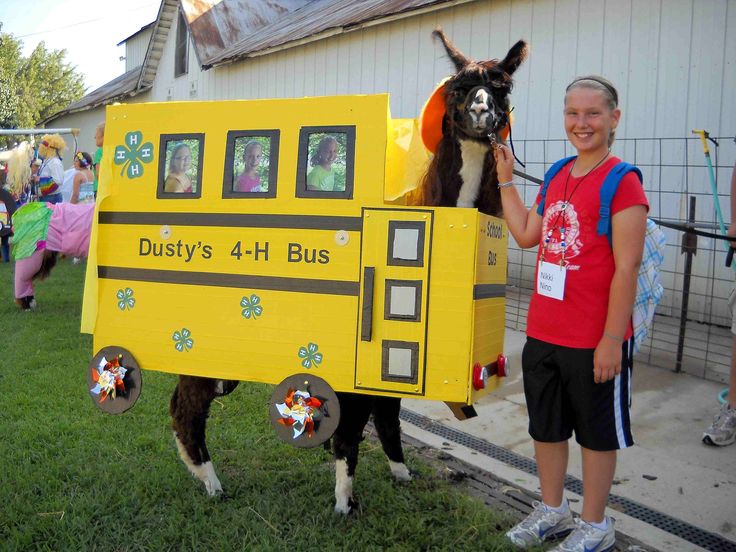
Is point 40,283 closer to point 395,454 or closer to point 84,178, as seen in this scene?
point 84,178

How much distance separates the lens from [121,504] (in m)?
3.16

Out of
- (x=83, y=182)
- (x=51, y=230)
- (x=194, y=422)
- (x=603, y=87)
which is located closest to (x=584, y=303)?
(x=603, y=87)

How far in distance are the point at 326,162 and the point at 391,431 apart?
4.92ft

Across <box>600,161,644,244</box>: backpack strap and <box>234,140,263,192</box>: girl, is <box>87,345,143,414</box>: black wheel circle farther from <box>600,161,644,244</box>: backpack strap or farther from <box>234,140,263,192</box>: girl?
<box>600,161,644,244</box>: backpack strap

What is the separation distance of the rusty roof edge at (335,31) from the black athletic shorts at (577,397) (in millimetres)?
6136

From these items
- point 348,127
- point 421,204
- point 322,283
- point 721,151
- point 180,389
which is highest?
point 721,151

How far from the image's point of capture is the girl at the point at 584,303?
94.0 inches

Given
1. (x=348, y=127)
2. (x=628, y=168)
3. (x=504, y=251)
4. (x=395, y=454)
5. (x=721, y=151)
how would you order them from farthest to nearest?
1. (x=721, y=151)
2. (x=395, y=454)
3. (x=504, y=251)
4. (x=348, y=127)
5. (x=628, y=168)

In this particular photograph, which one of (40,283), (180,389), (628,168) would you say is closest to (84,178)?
(40,283)

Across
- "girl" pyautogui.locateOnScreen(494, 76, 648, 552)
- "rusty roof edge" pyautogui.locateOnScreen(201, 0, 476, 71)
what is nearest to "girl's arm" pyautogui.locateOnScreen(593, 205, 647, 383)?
"girl" pyautogui.locateOnScreen(494, 76, 648, 552)

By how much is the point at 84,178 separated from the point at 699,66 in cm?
832

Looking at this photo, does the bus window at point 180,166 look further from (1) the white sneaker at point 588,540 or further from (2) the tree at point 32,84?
(2) the tree at point 32,84

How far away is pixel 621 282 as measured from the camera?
2365mm

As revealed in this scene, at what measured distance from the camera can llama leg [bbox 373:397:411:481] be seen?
336cm
